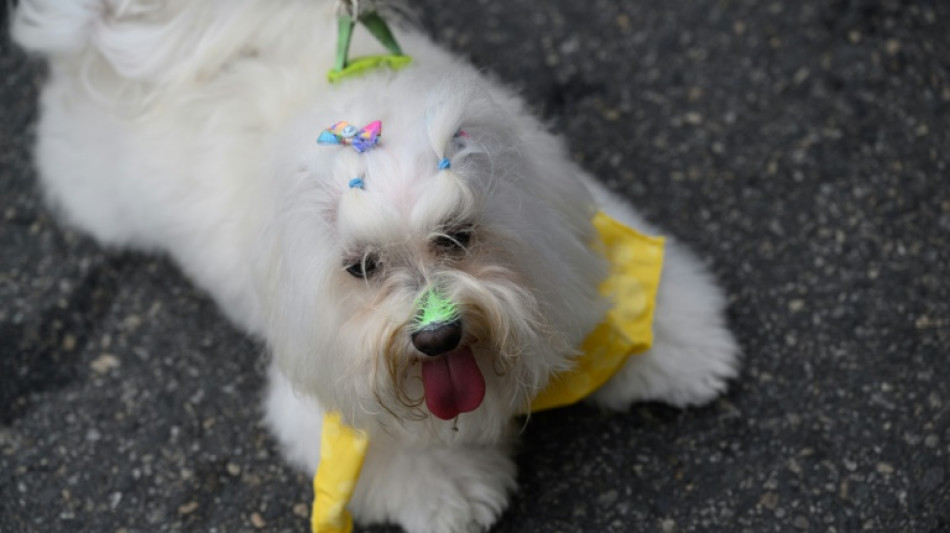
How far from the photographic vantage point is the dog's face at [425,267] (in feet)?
6.82

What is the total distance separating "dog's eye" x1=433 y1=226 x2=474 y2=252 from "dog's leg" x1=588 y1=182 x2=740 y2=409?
2.92ft

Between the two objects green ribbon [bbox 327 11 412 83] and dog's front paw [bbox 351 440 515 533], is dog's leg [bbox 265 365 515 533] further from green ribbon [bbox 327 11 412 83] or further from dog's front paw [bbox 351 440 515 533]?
green ribbon [bbox 327 11 412 83]

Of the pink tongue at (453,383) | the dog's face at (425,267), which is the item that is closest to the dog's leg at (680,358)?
the dog's face at (425,267)

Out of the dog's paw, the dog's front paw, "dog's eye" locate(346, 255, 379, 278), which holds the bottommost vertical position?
the dog's front paw

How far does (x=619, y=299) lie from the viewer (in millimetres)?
2676

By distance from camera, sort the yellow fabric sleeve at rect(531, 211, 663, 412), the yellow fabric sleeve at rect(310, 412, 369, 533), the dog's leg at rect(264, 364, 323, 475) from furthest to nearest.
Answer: the dog's leg at rect(264, 364, 323, 475), the yellow fabric sleeve at rect(531, 211, 663, 412), the yellow fabric sleeve at rect(310, 412, 369, 533)

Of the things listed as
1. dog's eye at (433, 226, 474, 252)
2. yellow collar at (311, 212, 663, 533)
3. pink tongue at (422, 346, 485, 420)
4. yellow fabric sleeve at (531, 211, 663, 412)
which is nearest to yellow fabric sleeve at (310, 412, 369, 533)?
yellow collar at (311, 212, 663, 533)

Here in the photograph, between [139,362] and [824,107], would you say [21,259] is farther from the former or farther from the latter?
[824,107]

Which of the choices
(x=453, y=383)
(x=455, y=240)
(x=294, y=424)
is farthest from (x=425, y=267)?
(x=294, y=424)

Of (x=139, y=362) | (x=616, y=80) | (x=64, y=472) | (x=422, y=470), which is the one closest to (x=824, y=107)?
(x=616, y=80)

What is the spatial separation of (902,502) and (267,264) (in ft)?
Result: 5.38

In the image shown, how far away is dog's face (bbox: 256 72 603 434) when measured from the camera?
2078 mm

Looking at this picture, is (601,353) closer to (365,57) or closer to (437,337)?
(437,337)

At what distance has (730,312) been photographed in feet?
10.1
